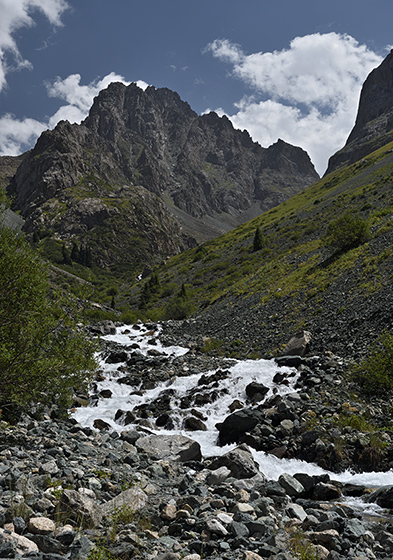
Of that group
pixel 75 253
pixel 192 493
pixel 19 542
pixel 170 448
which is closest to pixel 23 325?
pixel 19 542

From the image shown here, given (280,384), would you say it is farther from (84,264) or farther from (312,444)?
(84,264)

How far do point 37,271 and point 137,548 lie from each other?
8640 millimetres

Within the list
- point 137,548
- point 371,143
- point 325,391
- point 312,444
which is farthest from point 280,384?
point 371,143

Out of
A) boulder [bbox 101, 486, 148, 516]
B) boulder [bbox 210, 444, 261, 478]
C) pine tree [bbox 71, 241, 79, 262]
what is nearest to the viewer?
boulder [bbox 101, 486, 148, 516]

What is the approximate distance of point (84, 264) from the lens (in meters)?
183

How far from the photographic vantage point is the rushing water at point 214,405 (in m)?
12.4

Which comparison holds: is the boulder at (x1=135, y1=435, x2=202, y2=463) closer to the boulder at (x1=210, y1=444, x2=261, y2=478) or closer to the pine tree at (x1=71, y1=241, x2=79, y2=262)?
the boulder at (x1=210, y1=444, x2=261, y2=478)

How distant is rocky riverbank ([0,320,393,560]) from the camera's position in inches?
250

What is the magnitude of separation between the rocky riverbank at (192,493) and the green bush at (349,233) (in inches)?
968

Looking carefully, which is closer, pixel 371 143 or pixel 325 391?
pixel 325 391

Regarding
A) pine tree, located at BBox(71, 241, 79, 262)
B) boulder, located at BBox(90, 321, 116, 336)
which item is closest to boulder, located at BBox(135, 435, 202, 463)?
boulder, located at BBox(90, 321, 116, 336)

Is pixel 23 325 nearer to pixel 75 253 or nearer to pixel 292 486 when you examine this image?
pixel 292 486

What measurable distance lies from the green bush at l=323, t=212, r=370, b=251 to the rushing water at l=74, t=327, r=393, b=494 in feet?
70.5

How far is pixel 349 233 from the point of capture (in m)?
37.8
